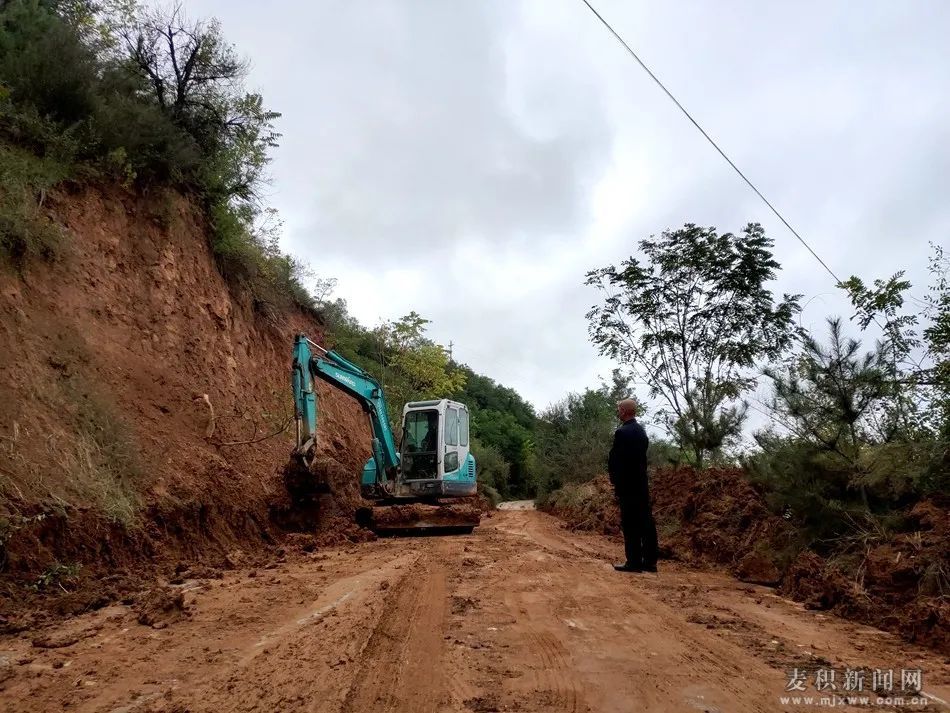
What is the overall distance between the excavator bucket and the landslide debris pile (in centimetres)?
438

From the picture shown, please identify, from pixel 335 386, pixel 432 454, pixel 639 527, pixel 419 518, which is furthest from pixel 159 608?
pixel 432 454

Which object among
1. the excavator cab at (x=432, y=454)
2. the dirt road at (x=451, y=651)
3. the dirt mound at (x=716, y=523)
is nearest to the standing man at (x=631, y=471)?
the dirt road at (x=451, y=651)

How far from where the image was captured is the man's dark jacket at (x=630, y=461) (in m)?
6.70

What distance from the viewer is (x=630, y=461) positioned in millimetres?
6688

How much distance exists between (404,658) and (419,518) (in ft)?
34.8

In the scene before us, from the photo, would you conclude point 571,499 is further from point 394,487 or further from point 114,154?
point 114,154

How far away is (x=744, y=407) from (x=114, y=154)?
14282 mm

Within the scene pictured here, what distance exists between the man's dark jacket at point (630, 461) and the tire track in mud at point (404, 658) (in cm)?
215

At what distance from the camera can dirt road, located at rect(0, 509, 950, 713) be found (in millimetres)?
3662

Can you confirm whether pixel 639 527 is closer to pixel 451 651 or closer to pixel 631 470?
pixel 631 470

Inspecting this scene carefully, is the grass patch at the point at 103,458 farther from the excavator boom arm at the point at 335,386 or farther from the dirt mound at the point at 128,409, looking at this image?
the excavator boom arm at the point at 335,386

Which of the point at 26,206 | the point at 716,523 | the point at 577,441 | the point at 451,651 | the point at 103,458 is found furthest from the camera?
the point at 577,441

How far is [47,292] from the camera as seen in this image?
11.1 metres

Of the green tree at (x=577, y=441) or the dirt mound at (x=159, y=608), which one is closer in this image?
the dirt mound at (x=159, y=608)
